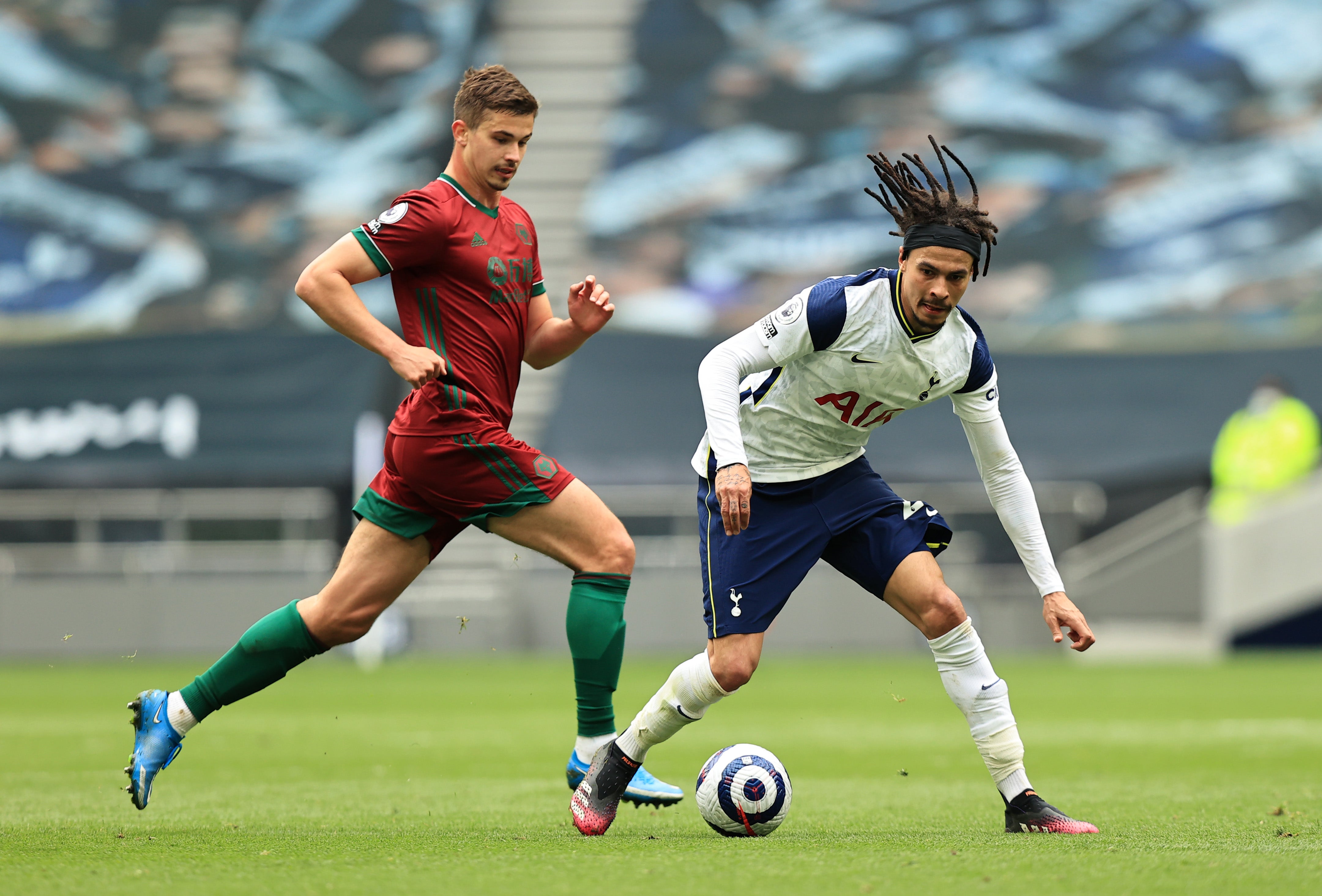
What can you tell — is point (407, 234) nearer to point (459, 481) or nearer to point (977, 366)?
point (459, 481)

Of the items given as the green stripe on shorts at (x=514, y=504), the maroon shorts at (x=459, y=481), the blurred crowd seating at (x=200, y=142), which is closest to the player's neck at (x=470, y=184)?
the maroon shorts at (x=459, y=481)

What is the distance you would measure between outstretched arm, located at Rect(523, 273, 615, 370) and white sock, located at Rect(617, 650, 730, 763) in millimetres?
1154

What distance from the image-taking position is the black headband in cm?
477

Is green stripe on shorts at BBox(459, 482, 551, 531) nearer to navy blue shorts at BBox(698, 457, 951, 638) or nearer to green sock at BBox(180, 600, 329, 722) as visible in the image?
navy blue shorts at BBox(698, 457, 951, 638)

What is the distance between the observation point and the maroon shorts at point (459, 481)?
5043mm

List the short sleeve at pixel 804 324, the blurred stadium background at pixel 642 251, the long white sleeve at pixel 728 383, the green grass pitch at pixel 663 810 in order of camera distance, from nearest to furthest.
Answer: the green grass pitch at pixel 663 810 → the long white sleeve at pixel 728 383 → the short sleeve at pixel 804 324 → the blurred stadium background at pixel 642 251

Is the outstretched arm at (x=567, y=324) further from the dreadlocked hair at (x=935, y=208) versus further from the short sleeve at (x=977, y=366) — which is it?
the short sleeve at (x=977, y=366)

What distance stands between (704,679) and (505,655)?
1420 cm

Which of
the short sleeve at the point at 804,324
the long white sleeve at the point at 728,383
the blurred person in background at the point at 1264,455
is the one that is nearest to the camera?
the long white sleeve at the point at 728,383

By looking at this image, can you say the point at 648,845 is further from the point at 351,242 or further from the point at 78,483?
the point at 78,483

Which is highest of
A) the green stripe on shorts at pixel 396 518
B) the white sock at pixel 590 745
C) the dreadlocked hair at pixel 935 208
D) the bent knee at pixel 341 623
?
the dreadlocked hair at pixel 935 208

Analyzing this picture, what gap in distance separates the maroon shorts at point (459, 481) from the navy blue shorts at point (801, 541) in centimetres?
56

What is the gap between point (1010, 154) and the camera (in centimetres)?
2105

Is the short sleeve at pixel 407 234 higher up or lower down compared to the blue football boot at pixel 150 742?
higher up
